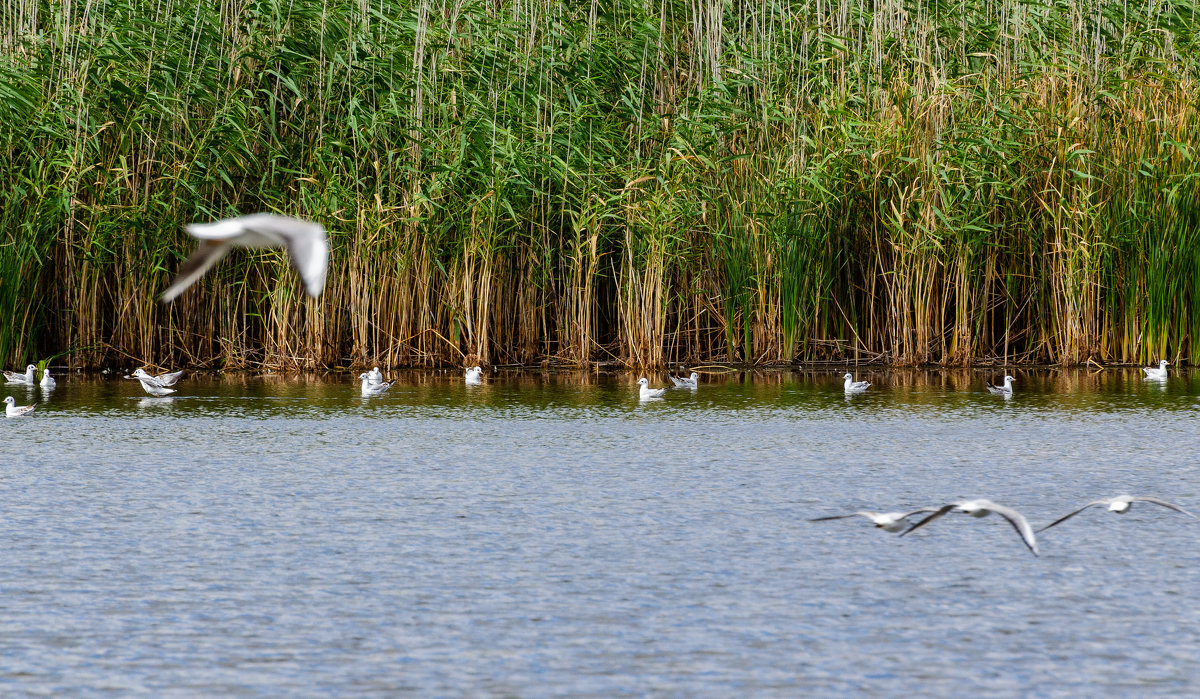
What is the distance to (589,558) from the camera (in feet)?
14.5

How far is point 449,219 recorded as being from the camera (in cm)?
1083

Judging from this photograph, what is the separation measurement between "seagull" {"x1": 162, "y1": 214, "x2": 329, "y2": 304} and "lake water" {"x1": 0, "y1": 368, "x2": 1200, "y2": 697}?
0.79 m

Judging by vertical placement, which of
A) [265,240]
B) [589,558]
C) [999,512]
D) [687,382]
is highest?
[265,240]

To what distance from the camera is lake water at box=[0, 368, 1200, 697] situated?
3.31m

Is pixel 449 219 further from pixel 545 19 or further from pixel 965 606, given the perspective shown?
pixel 965 606

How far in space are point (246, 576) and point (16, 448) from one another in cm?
322

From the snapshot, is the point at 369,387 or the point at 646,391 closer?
the point at 646,391

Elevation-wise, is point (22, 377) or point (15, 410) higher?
point (22, 377)

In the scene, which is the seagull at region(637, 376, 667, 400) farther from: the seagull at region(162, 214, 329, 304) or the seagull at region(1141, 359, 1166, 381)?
the seagull at region(162, 214, 329, 304)

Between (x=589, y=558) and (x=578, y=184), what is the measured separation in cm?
671

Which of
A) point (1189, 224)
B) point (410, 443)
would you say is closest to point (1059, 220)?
point (1189, 224)

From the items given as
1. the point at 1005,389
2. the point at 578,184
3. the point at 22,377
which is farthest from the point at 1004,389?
the point at 22,377

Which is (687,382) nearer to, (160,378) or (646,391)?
(646,391)

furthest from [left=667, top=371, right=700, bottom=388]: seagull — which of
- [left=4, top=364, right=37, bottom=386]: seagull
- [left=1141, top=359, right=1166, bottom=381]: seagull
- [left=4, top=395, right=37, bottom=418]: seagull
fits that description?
[left=4, top=364, right=37, bottom=386]: seagull
